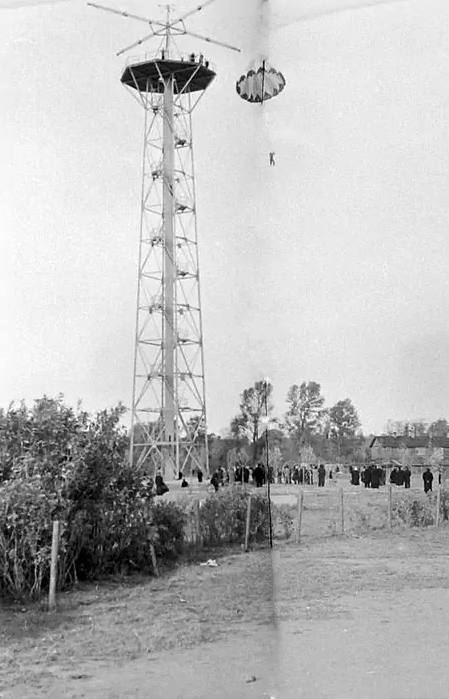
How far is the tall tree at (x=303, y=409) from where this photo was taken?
306 centimetres

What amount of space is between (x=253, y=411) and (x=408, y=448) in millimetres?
4544

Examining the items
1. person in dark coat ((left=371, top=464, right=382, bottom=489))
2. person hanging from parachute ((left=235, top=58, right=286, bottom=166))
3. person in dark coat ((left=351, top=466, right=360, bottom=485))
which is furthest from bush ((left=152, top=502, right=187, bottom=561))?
person in dark coat ((left=371, top=464, right=382, bottom=489))

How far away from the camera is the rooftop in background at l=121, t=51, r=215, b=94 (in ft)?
17.2

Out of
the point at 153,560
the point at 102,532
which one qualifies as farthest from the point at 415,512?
the point at 102,532

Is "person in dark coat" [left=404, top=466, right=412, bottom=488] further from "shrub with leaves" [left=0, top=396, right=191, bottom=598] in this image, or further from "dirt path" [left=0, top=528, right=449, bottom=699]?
"shrub with leaves" [left=0, top=396, right=191, bottom=598]

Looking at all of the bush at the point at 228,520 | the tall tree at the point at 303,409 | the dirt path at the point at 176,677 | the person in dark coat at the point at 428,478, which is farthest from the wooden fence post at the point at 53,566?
the person in dark coat at the point at 428,478

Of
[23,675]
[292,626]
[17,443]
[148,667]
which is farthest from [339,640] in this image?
[17,443]

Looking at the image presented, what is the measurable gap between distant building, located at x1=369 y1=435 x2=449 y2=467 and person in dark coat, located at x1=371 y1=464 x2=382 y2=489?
0.36 metres

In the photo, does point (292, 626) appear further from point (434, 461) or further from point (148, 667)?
point (434, 461)

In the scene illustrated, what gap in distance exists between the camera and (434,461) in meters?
7.63

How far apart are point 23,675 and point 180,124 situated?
5599 millimetres

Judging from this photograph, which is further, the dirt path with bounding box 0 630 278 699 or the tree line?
the tree line

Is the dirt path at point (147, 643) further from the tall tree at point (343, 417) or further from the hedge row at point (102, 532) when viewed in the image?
the tall tree at point (343, 417)

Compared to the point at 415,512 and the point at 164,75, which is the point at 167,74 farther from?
the point at 415,512
